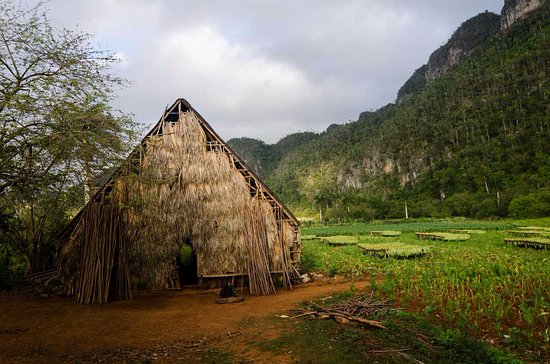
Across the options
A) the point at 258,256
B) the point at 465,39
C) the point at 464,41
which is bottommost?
the point at 258,256

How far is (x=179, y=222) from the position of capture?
10.9 meters

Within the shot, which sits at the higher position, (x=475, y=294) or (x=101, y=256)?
(x=101, y=256)

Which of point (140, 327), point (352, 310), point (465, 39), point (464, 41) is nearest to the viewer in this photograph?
point (140, 327)

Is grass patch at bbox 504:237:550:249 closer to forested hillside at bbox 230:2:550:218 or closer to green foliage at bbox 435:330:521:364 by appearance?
green foliage at bbox 435:330:521:364

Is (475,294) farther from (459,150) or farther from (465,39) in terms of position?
(465,39)

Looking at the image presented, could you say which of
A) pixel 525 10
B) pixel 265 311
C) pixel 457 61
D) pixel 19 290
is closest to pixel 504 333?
pixel 265 311

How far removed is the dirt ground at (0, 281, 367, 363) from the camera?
5.82m

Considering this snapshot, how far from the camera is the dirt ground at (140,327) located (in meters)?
5.82

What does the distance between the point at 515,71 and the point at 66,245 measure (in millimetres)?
92758

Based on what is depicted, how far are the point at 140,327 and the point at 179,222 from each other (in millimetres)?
4038

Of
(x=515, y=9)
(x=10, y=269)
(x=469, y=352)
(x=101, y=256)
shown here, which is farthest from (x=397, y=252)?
(x=515, y=9)

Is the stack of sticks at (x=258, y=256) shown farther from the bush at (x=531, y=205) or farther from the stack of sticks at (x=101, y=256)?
the bush at (x=531, y=205)

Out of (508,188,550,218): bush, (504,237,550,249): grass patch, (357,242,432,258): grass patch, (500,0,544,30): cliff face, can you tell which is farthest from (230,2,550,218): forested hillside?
(357,242,432,258): grass patch

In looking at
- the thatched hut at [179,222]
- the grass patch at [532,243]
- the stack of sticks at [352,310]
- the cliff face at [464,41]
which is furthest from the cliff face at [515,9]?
the stack of sticks at [352,310]
